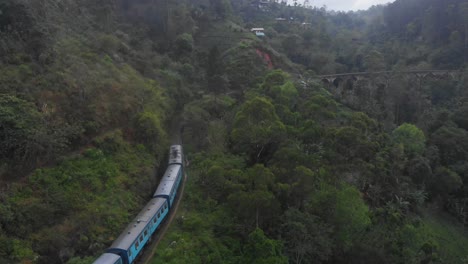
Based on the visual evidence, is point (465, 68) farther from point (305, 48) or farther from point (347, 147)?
point (347, 147)

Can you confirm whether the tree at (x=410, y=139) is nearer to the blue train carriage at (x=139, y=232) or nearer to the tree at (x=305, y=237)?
the tree at (x=305, y=237)

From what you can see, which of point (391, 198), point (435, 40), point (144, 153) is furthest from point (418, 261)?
point (435, 40)

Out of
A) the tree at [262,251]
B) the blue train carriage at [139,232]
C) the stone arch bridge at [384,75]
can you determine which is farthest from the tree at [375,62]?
the tree at [262,251]

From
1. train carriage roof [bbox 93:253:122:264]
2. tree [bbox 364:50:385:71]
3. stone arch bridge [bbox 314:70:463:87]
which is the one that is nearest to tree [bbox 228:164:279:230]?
train carriage roof [bbox 93:253:122:264]

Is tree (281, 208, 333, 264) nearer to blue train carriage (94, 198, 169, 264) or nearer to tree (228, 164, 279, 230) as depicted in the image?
tree (228, 164, 279, 230)

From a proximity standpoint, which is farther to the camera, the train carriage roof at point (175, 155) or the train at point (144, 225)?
the train carriage roof at point (175, 155)
